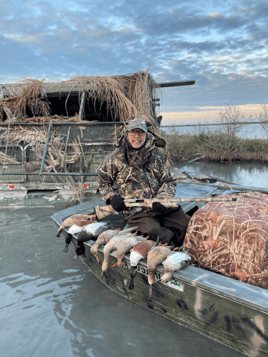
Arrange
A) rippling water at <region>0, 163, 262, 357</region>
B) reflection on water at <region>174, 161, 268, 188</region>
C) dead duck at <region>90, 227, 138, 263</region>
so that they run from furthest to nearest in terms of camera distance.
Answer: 1. reflection on water at <region>174, 161, 268, 188</region>
2. dead duck at <region>90, 227, 138, 263</region>
3. rippling water at <region>0, 163, 262, 357</region>

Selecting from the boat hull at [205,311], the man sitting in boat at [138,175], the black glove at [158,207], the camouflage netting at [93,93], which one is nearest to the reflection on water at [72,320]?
the boat hull at [205,311]

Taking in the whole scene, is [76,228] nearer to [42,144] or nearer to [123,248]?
[123,248]

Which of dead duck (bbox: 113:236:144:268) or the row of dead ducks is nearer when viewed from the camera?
the row of dead ducks

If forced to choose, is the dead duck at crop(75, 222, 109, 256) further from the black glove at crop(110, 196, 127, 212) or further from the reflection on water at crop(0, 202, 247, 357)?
the reflection on water at crop(0, 202, 247, 357)

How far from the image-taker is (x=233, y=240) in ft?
9.21

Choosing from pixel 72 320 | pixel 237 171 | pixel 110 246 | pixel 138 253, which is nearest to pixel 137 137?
pixel 110 246

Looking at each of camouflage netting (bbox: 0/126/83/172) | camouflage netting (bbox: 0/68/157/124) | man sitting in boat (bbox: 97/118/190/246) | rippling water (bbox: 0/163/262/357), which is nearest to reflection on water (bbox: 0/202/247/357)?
rippling water (bbox: 0/163/262/357)

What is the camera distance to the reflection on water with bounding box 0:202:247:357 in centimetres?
304

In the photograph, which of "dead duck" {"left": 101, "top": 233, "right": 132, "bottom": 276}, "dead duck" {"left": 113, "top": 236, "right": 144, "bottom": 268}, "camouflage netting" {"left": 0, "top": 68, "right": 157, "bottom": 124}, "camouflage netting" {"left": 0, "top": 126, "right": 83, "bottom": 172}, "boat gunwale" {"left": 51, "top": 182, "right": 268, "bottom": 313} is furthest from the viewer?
"camouflage netting" {"left": 0, "top": 68, "right": 157, "bottom": 124}

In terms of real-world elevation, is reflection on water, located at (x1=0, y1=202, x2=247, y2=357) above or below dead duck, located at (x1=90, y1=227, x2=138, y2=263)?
below

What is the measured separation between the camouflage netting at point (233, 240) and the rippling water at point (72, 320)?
881mm

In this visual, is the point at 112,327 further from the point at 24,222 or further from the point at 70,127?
the point at 70,127

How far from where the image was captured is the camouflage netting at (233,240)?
271 cm

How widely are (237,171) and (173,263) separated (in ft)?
47.9
